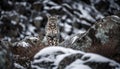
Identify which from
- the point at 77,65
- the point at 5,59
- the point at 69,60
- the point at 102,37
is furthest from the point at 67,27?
the point at 5,59

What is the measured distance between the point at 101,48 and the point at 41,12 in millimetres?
37068

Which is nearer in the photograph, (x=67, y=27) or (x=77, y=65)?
(x=77, y=65)

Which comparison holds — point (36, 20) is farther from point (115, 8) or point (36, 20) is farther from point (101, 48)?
point (101, 48)

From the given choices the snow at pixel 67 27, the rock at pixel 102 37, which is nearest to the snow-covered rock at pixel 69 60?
the rock at pixel 102 37

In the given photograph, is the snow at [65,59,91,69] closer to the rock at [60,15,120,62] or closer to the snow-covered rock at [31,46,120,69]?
the snow-covered rock at [31,46,120,69]

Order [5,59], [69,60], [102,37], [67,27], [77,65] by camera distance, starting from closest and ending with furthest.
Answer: [5,59] < [77,65] < [69,60] < [102,37] < [67,27]

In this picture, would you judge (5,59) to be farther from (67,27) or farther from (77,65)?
(67,27)

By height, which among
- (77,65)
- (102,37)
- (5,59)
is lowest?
(77,65)

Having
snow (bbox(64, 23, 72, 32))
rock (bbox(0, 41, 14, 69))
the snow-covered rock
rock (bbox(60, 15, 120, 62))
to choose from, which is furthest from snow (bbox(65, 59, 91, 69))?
snow (bbox(64, 23, 72, 32))

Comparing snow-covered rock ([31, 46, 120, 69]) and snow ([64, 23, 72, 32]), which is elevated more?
snow ([64, 23, 72, 32])

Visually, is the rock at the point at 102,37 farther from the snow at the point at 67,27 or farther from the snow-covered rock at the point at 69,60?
the snow at the point at 67,27

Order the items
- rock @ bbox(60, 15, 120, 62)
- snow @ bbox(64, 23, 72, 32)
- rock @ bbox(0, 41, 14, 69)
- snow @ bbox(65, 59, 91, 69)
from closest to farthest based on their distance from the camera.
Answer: rock @ bbox(0, 41, 14, 69)
snow @ bbox(65, 59, 91, 69)
rock @ bbox(60, 15, 120, 62)
snow @ bbox(64, 23, 72, 32)

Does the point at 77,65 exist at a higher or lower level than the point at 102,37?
lower

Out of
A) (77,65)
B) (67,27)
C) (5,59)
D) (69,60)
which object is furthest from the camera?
(67,27)
